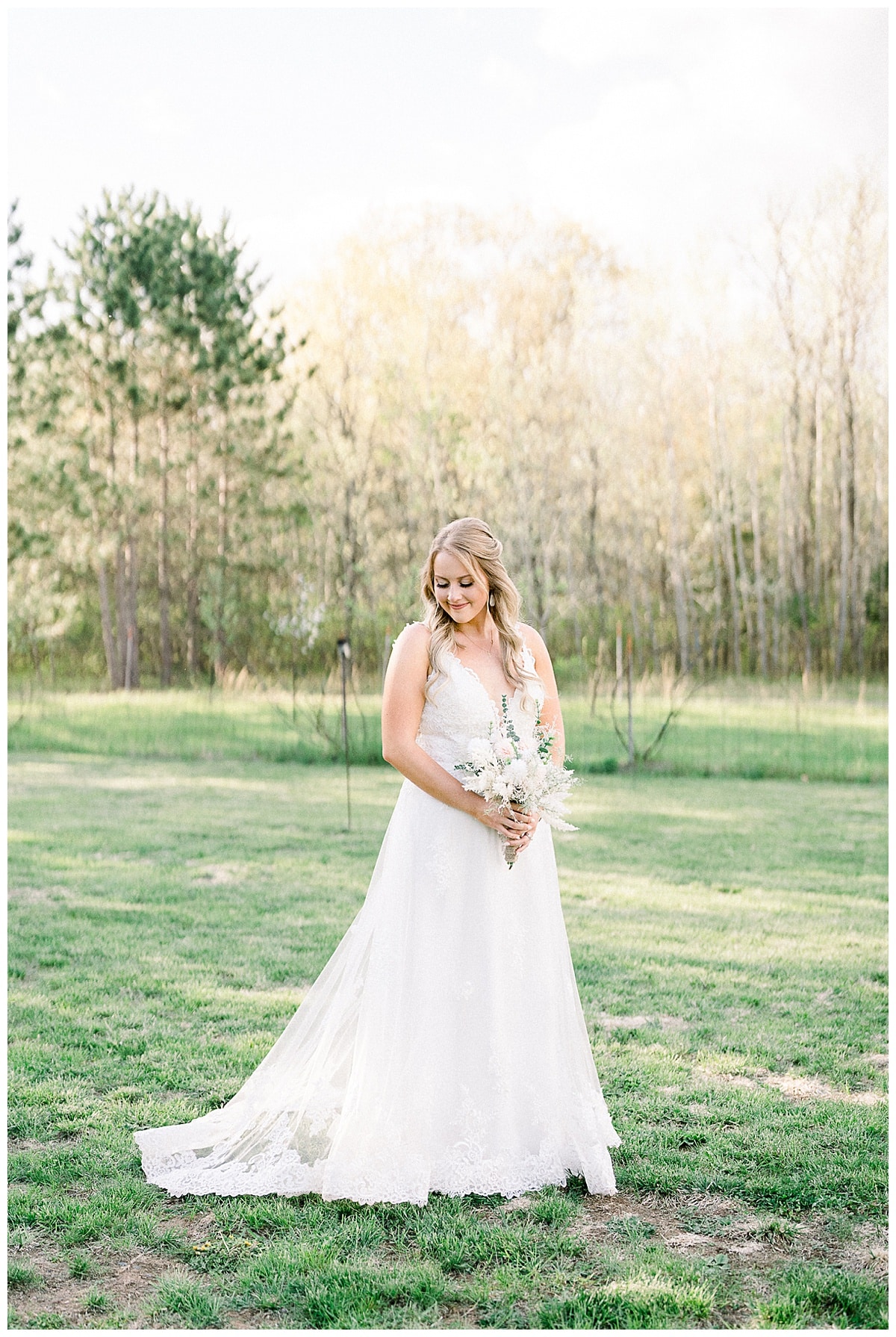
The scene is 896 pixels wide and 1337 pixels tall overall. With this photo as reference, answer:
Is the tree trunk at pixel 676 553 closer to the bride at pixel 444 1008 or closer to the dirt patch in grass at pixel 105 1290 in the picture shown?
the bride at pixel 444 1008

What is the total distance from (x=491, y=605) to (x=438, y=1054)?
1325 millimetres

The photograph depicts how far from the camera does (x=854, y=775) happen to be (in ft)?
39.0

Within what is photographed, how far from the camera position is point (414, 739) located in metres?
3.16

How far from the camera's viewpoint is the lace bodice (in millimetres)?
3191

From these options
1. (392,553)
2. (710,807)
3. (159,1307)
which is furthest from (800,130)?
(159,1307)

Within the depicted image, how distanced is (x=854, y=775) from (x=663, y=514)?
27.9 ft

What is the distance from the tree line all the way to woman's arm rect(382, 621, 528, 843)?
13.9 meters

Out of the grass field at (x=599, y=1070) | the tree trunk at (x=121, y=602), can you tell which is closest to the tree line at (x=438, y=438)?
the tree trunk at (x=121, y=602)

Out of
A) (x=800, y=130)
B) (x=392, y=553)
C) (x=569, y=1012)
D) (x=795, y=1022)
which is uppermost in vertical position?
(x=800, y=130)

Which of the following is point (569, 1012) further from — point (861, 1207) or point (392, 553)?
point (392, 553)

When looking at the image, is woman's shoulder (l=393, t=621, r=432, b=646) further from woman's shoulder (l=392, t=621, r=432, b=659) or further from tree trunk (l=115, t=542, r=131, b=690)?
tree trunk (l=115, t=542, r=131, b=690)

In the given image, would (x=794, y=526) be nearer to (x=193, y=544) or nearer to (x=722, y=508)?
(x=722, y=508)

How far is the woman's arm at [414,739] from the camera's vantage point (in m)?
3.11

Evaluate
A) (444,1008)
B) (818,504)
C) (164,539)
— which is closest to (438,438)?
(164,539)
